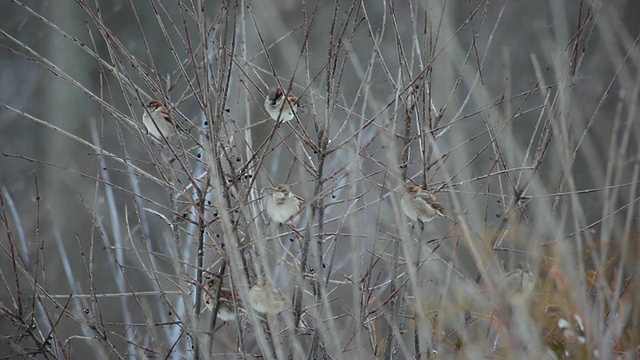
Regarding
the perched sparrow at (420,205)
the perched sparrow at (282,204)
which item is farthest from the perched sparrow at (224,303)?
the perched sparrow at (420,205)

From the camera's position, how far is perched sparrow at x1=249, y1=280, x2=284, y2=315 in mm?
2936

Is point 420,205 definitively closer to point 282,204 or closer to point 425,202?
point 425,202

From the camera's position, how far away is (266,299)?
9.77 ft

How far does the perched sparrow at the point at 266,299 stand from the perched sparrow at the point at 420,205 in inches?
28.5

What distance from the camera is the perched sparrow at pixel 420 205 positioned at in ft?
11.1

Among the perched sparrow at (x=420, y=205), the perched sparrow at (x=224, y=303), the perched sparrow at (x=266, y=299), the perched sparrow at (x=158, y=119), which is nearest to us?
the perched sparrow at (x=266, y=299)

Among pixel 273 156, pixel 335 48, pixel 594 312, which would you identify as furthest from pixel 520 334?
pixel 273 156

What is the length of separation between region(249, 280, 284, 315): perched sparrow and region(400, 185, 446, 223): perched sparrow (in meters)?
0.72

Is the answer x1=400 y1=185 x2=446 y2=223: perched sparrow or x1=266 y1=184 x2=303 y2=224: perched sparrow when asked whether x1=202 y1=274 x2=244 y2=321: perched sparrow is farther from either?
x1=400 y1=185 x2=446 y2=223: perched sparrow

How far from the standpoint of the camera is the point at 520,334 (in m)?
2.31

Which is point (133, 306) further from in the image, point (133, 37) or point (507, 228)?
point (507, 228)

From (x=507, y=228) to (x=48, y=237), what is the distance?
22.1 feet

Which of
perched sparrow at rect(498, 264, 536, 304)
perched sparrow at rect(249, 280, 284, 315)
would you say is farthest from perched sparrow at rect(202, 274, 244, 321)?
perched sparrow at rect(498, 264, 536, 304)

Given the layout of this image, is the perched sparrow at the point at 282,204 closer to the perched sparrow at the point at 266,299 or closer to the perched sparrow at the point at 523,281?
the perched sparrow at the point at 266,299
